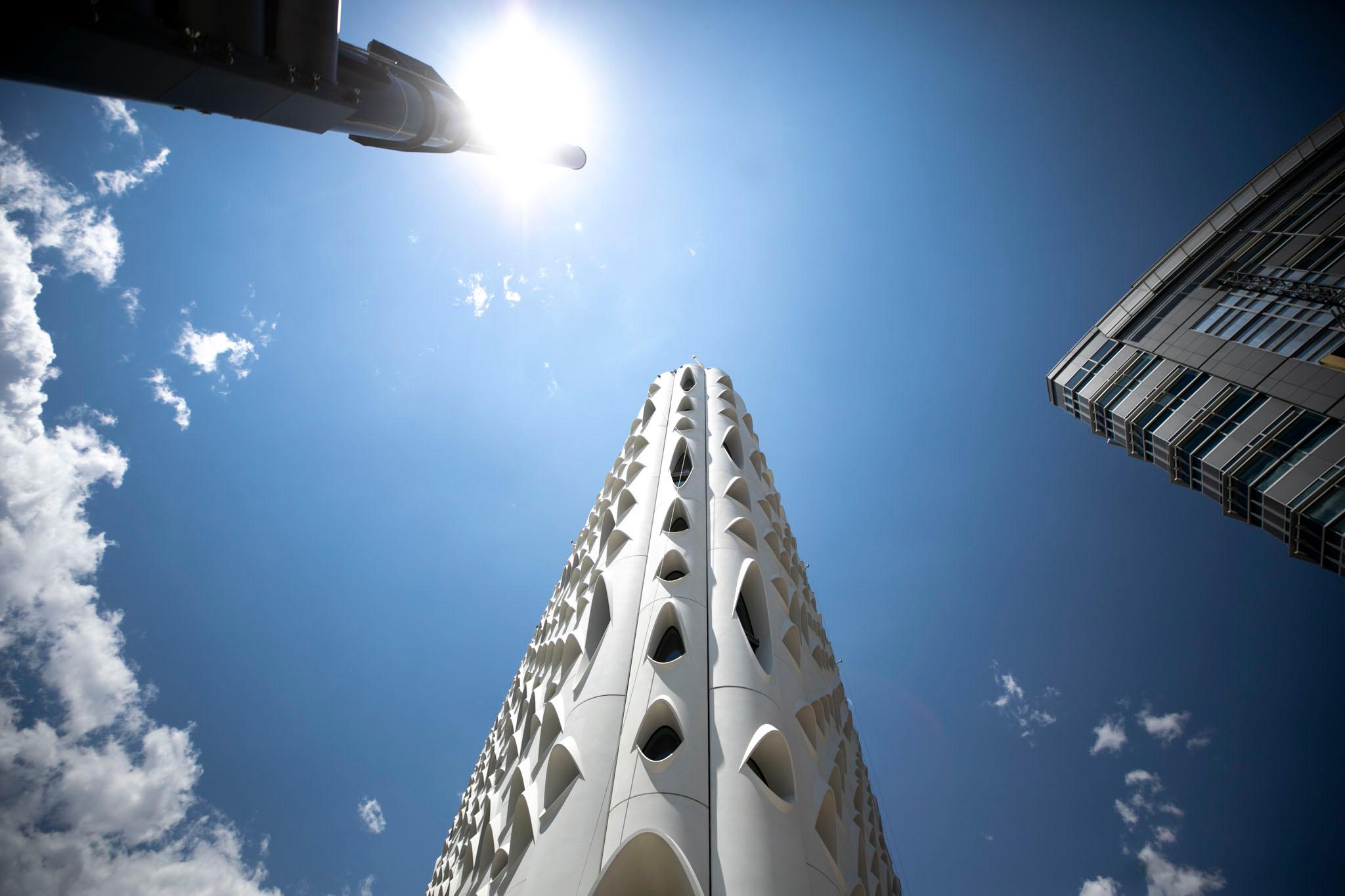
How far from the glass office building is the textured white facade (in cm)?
2052

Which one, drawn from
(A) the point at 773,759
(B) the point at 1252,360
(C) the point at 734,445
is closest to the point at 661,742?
(A) the point at 773,759

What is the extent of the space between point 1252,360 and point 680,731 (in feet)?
106

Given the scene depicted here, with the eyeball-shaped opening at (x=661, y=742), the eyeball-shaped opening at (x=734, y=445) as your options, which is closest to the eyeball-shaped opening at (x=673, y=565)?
the eyeball-shaped opening at (x=661, y=742)

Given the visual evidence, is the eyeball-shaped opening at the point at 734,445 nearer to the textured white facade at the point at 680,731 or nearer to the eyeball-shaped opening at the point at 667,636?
the textured white facade at the point at 680,731

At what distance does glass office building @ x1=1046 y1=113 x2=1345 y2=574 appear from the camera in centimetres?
2206

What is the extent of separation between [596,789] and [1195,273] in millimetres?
42325

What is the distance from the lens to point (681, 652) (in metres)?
16.4

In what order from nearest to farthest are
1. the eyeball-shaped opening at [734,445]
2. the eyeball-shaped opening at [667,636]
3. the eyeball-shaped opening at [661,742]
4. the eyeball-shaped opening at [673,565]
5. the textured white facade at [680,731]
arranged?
the textured white facade at [680,731] < the eyeball-shaped opening at [661,742] < the eyeball-shaped opening at [667,636] < the eyeball-shaped opening at [673,565] < the eyeball-shaped opening at [734,445]

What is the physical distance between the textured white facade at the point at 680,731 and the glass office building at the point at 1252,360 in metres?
20.5

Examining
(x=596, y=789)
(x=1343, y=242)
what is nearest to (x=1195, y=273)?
(x=1343, y=242)

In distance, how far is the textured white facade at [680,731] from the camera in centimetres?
1055

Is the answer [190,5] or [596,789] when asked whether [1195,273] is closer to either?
[596,789]

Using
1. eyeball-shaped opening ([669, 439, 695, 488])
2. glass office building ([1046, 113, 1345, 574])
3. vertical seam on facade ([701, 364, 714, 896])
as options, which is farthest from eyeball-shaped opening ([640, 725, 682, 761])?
glass office building ([1046, 113, 1345, 574])

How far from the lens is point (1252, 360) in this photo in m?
25.6
